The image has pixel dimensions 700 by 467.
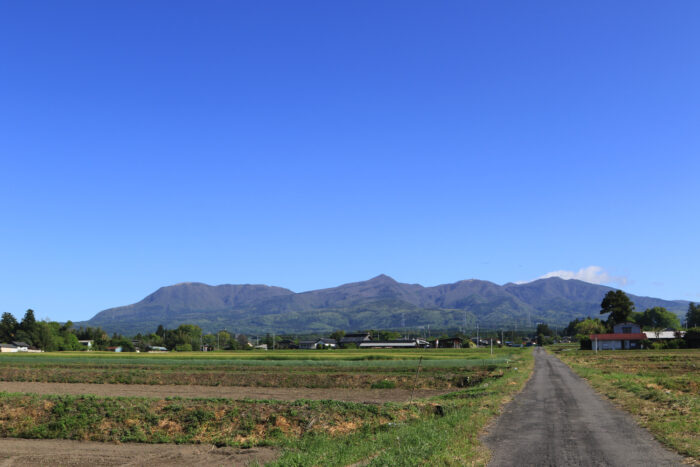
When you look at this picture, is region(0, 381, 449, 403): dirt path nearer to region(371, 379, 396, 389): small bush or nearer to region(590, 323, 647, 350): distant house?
region(371, 379, 396, 389): small bush

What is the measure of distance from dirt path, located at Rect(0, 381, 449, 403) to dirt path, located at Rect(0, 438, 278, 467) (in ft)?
57.5

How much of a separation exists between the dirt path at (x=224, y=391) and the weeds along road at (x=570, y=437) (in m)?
14.5

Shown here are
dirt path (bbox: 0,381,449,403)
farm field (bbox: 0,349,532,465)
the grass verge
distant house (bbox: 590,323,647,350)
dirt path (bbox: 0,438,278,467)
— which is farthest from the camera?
distant house (bbox: 590,323,647,350)

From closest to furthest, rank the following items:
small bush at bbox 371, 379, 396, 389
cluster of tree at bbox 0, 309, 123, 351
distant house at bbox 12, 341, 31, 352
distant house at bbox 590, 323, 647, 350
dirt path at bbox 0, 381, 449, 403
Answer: dirt path at bbox 0, 381, 449, 403, small bush at bbox 371, 379, 396, 389, distant house at bbox 590, 323, 647, 350, distant house at bbox 12, 341, 31, 352, cluster of tree at bbox 0, 309, 123, 351

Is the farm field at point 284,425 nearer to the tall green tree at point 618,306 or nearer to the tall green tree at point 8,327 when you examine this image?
the tall green tree at point 618,306

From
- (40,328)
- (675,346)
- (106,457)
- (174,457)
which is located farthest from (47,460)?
(40,328)

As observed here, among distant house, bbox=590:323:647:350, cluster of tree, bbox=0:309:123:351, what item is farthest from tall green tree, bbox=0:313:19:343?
distant house, bbox=590:323:647:350

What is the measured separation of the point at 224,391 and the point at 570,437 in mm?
34582

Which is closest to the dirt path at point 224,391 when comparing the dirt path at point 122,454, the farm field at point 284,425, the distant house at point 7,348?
the farm field at point 284,425

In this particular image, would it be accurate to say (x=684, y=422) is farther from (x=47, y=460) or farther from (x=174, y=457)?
(x=47, y=460)

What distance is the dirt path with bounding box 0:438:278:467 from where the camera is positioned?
2141 centimetres

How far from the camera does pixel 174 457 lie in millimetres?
22172

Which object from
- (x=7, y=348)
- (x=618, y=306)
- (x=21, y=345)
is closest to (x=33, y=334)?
(x=21, y=345)

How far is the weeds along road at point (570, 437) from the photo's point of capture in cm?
1695
